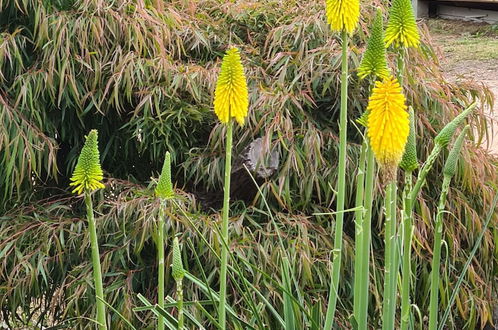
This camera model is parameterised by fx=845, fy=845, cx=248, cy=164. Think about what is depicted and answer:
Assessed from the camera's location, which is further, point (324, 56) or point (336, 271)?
point (324, 56)

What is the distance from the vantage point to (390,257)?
1.45 m

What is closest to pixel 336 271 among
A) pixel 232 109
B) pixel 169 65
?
pixel 232 109

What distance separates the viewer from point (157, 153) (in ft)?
9.70

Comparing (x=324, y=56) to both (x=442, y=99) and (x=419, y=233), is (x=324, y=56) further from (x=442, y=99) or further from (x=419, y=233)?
(x=419, y=233)

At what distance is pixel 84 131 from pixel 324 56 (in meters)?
0.92

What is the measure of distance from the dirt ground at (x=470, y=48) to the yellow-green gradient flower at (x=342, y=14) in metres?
6.68

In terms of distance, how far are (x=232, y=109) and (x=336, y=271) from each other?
35 cm

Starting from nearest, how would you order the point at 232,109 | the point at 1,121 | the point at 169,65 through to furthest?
the point at 232,109
the point at 1,121
the point at 169,65

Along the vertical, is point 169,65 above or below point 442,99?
above

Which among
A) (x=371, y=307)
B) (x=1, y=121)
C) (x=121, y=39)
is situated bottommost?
(x=371, y=307)

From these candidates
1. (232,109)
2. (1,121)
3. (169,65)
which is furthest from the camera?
(169,65)

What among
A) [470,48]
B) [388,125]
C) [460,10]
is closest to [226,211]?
[388,125]

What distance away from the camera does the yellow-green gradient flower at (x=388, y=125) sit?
1.28 m

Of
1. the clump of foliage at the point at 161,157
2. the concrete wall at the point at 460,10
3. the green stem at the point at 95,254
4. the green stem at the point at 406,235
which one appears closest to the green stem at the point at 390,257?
the green stem at the point at 406,235
